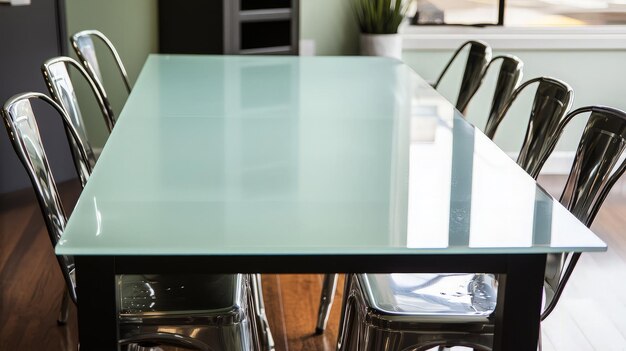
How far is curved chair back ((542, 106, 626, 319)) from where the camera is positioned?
1805mm

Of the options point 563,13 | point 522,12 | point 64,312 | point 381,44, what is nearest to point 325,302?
point 64,312

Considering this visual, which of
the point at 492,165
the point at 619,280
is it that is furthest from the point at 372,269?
the point at 619,280

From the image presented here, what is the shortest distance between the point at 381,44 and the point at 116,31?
1.31 m

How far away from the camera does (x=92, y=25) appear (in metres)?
4.34

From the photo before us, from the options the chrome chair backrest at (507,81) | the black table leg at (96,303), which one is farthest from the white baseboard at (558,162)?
the black table leg at (96,303)

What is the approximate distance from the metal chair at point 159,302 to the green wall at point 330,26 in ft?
9.01

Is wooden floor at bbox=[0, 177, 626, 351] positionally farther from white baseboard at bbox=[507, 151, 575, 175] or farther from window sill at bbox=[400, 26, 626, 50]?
window sill at bbox=[400, 26, 626, 50]

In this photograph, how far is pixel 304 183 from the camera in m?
1.68

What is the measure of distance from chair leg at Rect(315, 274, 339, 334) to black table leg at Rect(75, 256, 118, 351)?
129 cm

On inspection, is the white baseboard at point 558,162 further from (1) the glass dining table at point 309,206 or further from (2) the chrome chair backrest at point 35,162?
(2) the chrome chair backrest at point 35,162

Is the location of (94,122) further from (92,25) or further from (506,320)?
(506,320)

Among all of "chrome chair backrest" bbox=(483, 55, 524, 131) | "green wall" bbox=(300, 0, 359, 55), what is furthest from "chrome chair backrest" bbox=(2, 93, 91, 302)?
"green wall" bbox=(300, 0, 359, 55)

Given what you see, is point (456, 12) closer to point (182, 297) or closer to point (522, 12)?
point (522, 12)

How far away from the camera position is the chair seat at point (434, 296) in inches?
69.4
